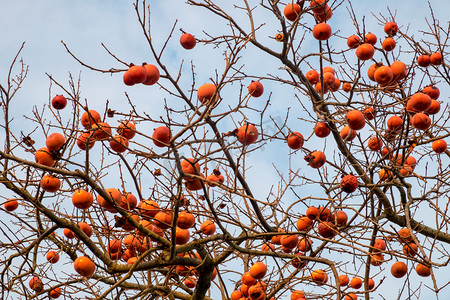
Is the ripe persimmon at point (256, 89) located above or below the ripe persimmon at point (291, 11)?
below

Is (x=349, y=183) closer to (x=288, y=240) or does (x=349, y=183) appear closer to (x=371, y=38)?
(x=288, y=240)

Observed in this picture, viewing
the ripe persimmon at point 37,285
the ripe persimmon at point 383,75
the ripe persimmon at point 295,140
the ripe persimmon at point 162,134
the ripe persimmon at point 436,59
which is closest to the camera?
the ripe persimmon at point 162,134

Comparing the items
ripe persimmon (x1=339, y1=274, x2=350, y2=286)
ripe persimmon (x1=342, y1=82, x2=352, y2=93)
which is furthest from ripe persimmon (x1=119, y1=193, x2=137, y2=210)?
ripe persimmon (x1=342, y1=82, x2=352, y2=93)

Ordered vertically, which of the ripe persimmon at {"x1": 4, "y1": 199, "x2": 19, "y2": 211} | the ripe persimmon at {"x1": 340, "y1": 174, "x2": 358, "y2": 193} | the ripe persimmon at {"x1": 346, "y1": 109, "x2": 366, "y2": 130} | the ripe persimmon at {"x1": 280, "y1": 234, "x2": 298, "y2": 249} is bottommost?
the ripe persimmon at {"x1": 280, "y1": 234, "x2": 298, "y2": 249}

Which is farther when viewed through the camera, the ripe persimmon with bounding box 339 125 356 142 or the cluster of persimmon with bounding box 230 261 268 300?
the ripe persimmon with bounding box 339 125 356 142

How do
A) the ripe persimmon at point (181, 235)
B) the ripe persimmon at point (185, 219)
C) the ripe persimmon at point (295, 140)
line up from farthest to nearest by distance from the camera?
the ripe persimmon at point (295, 140) < the ripe persimmon at point (181, 235) < the ripe persimmon at point (185, 219)

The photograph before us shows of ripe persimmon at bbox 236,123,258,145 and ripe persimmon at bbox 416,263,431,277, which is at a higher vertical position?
ripe persimmon at bbox 236,123,258,145

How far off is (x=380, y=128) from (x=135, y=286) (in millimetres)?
3217

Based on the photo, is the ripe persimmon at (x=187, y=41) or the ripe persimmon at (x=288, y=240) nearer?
the ripe persimmon at (x=288, y=240)

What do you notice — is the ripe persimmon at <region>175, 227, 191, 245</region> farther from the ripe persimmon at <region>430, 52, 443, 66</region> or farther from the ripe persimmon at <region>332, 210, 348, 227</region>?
the ripe persimmon at <region>430, 52, 443, 66</region>

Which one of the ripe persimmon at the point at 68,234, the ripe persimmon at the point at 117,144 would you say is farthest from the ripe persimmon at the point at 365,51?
the ripe persimmon at the point at 68,234

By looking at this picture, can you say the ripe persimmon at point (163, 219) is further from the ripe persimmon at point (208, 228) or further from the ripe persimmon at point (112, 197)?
the ripe persimmon at point (208, 228)

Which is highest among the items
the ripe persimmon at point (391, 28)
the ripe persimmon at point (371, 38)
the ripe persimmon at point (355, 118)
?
the ripe persimmon at point (391, 28)

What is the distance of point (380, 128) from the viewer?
16.4 feet
